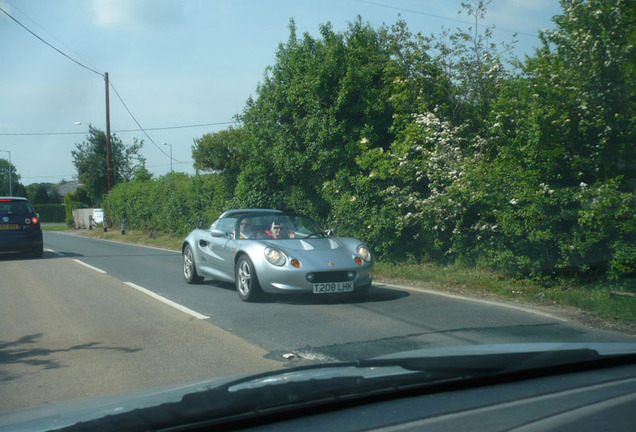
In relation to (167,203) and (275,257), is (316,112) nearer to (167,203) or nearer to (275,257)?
(275,257)

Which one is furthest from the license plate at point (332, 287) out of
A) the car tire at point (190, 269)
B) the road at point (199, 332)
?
the car tire at point (190, 269)

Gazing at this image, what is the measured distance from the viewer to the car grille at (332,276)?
25.7ft

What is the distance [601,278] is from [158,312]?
643cm

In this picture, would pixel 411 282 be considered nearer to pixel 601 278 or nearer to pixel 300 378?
pixel 601 278

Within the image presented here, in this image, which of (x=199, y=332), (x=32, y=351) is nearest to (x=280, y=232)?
(x=199, y=332)

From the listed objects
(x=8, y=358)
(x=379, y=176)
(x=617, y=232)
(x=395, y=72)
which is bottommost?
(x=8, y=358)

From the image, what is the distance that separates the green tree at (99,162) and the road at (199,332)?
37.6m

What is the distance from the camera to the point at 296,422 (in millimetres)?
2033

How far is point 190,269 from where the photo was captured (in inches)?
408

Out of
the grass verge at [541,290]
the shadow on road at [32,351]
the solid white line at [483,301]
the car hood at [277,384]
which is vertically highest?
the car hood at [277,384]

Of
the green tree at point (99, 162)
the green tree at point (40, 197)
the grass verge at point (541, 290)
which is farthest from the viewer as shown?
the green tree at point (40, 197)

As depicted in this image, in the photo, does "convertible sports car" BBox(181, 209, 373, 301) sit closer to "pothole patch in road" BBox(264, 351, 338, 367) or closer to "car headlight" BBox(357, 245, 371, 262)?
"car headlight" BBox(357, 245, 371, 262)

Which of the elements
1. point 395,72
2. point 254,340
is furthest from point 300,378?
point 395,72

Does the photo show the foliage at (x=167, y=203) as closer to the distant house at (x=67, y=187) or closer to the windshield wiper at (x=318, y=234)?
the windshield wiper at (x=318, y=234)
